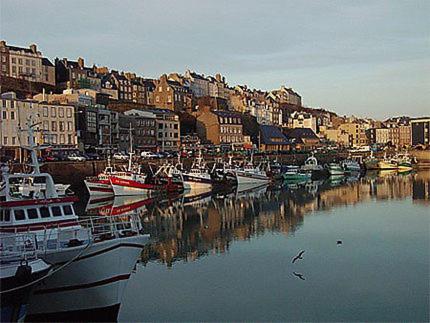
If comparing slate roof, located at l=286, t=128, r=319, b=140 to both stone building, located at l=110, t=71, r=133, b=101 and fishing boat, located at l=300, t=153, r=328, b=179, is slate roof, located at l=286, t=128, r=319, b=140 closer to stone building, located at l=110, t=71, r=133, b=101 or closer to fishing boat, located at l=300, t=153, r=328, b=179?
fishing boat, located at l=300, t=153, r=328, b=179

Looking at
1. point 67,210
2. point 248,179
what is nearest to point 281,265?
point 67,210

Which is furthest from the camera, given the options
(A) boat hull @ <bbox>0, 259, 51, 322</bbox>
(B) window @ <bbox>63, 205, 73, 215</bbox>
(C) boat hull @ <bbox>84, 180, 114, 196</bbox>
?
(C) boat hull @ <bbox>84, 180, 114, 196</bbox>

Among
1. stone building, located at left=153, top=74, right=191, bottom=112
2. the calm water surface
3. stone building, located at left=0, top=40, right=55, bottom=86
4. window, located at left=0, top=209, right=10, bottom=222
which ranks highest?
stone building, located at left=0, top=40, right=55, bottom=86

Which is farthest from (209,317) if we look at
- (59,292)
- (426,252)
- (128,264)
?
(426,252)

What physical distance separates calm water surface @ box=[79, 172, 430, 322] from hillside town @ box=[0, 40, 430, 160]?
20.5m

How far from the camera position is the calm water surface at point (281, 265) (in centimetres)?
1462

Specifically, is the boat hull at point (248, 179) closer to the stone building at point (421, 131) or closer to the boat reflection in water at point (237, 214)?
the boat reflection in water at point (237, 214)

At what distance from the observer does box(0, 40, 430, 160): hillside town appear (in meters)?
53.3

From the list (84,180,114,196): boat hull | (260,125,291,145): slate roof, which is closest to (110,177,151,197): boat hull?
(84,180,114,196): boat hull

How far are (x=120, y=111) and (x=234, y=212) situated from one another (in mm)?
42046

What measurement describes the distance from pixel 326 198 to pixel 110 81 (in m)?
50.7

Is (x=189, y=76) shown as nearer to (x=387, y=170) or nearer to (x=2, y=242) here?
(x=387, y=170)

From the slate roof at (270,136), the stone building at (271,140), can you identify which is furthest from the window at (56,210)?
the slate roof at (270,136)

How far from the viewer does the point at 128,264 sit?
1402 cm
